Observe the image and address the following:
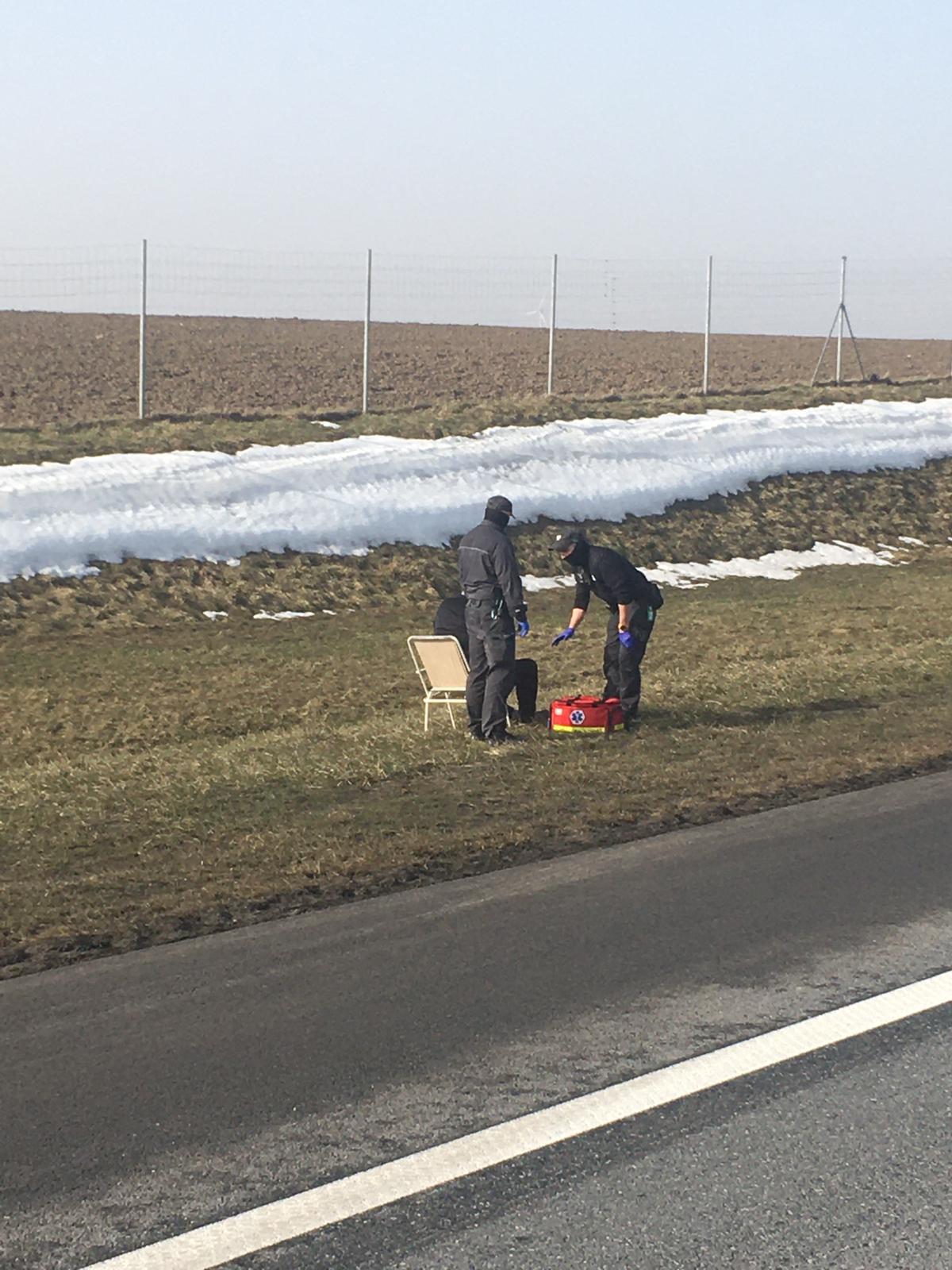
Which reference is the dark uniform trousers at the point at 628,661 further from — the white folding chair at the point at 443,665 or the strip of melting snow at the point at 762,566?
the strip of melting snow at the point at 762,566

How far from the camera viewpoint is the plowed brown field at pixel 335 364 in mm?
42469

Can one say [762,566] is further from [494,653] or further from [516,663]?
[494,653]

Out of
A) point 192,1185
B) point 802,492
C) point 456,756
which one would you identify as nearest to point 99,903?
point 192,1185

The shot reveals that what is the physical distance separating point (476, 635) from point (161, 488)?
560 inches

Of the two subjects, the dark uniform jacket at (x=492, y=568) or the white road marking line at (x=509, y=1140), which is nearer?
the white road marking line at (x=509, y=1140)

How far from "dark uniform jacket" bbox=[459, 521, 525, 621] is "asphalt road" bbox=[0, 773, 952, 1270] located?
372cm

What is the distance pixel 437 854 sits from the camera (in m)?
8.56

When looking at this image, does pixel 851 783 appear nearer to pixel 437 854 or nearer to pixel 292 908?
pixel 437 854

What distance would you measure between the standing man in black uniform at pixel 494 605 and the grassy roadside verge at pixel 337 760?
1.29 feet

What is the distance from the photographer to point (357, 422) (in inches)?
1256

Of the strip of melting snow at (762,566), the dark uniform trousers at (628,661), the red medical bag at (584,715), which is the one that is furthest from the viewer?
the strip of melting snow at (762,566)

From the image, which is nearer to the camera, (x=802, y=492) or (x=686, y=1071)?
(x=686, y=1071)

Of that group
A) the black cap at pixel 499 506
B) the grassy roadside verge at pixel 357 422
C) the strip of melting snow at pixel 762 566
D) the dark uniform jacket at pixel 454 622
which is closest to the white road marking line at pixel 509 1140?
the black cap at pixel 499 506

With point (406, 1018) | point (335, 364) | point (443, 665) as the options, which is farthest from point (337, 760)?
point (335, 364)
